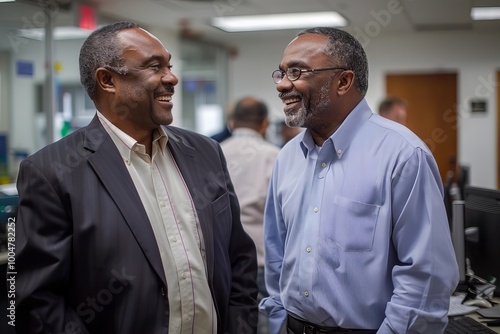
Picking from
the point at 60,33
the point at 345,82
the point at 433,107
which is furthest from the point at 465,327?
the point at 433,107

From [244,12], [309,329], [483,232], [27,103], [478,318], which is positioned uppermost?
[244,12]

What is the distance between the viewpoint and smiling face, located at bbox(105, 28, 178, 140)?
1450mm

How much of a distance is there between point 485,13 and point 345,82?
17.9 ft

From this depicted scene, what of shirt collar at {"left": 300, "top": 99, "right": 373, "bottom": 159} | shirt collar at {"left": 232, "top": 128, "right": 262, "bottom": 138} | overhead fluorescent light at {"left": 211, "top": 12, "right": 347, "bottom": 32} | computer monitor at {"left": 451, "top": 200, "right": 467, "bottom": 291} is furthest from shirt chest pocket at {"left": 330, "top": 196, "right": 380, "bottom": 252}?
overhead fluorescent light at {"left": 211, "top": 12, "right": 347, "bottom": 32}

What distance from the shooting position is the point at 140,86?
A: 145cm

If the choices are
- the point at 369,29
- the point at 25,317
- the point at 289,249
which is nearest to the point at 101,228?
the point at 25,317

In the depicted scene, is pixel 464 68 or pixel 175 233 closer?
pixel 175 233

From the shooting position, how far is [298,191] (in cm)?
157

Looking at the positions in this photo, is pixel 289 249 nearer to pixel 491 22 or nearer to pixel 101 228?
pixel 101 228

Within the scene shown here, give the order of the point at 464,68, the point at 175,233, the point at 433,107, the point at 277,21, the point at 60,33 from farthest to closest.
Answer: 1. the point at 433,107
2. the point at 464,68
3. the point at 277,21
4. the point at 60,33
5. the point at 175,233

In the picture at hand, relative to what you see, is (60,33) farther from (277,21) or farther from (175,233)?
(175,233)

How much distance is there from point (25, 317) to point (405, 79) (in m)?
7.39

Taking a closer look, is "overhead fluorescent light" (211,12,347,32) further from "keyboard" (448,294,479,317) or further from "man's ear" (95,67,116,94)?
"man's ear" (95,67,116,94)

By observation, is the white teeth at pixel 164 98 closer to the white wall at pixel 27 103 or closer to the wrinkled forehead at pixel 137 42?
the wrinkled forehead at pixel 137 42
